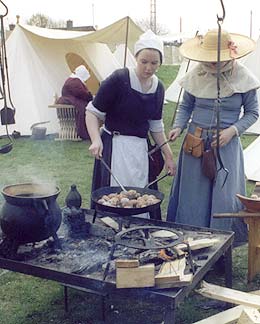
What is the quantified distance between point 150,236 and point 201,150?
0.75m

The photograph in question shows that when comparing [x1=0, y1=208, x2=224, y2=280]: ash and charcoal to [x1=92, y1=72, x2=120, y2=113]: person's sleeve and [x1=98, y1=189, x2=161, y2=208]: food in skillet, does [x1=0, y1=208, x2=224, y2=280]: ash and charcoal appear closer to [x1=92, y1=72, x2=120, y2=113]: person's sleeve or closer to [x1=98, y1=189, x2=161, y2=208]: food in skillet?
[x1=98, y1=189, x2=161, y2=208]: food in skillet

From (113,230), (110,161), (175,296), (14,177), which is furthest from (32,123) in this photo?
(175,296)

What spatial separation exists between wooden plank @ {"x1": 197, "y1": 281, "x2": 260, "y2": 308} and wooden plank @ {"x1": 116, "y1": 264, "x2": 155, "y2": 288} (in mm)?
488

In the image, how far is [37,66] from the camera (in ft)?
26.7

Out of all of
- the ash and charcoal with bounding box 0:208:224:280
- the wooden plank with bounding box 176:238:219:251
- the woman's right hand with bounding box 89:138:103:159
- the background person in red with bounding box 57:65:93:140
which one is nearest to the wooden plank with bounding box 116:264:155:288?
the ash and charcoal with bounding box 0:208:224:280

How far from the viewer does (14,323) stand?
2.57 meters

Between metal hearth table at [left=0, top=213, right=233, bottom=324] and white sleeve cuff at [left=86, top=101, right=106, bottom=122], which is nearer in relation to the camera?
metal hearth table at [left=0, top=213, right=233, bottom=324]

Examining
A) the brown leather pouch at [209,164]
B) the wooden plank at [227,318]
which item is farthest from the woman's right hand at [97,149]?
the wooden plank at [227,318]

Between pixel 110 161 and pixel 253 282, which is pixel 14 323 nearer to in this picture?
pixel 110 161

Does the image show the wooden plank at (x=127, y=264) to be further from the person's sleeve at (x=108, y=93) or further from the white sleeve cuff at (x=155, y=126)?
the white sleeve cuff at (x=155, y=126)

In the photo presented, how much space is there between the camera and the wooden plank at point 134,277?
191 centimetres

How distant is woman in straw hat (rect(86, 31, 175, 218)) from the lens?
2863mm

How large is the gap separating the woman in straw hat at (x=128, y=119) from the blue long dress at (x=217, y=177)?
16cm

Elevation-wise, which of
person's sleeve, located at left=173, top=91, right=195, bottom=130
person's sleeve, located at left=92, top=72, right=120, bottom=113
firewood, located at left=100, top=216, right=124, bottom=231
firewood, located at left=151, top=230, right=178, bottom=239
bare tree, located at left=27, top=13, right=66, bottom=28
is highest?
bare tree, located at left=27, top=13, right=66, bottom=28
